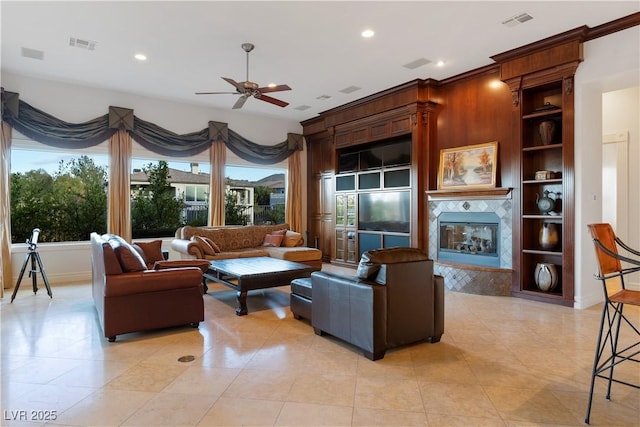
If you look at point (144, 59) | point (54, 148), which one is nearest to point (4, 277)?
point (54, 148)

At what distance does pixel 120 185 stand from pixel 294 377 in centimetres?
533

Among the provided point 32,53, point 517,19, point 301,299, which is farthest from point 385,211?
point 32,53

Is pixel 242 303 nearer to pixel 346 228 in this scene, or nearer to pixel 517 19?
pixel 346 228

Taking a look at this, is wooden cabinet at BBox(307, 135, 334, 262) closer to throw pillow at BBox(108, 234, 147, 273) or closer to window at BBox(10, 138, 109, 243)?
window at BBox(10, 138, 109, 243)

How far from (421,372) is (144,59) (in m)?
5.16

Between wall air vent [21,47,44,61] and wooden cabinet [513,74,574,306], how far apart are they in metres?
6.45

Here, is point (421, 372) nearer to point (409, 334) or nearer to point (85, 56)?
point (409, 334)

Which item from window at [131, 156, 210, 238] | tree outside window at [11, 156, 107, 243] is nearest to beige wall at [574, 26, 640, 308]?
window at [131, 156, 210, 238]

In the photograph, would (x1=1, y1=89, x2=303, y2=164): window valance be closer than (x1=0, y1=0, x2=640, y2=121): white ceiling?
No

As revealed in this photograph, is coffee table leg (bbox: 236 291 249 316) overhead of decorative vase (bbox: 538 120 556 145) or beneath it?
beneath

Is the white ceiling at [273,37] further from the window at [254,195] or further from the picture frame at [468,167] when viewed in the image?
the window at [254,195]

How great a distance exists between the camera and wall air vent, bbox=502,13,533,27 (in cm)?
398

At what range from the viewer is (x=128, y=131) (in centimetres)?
665

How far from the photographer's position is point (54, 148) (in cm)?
614
